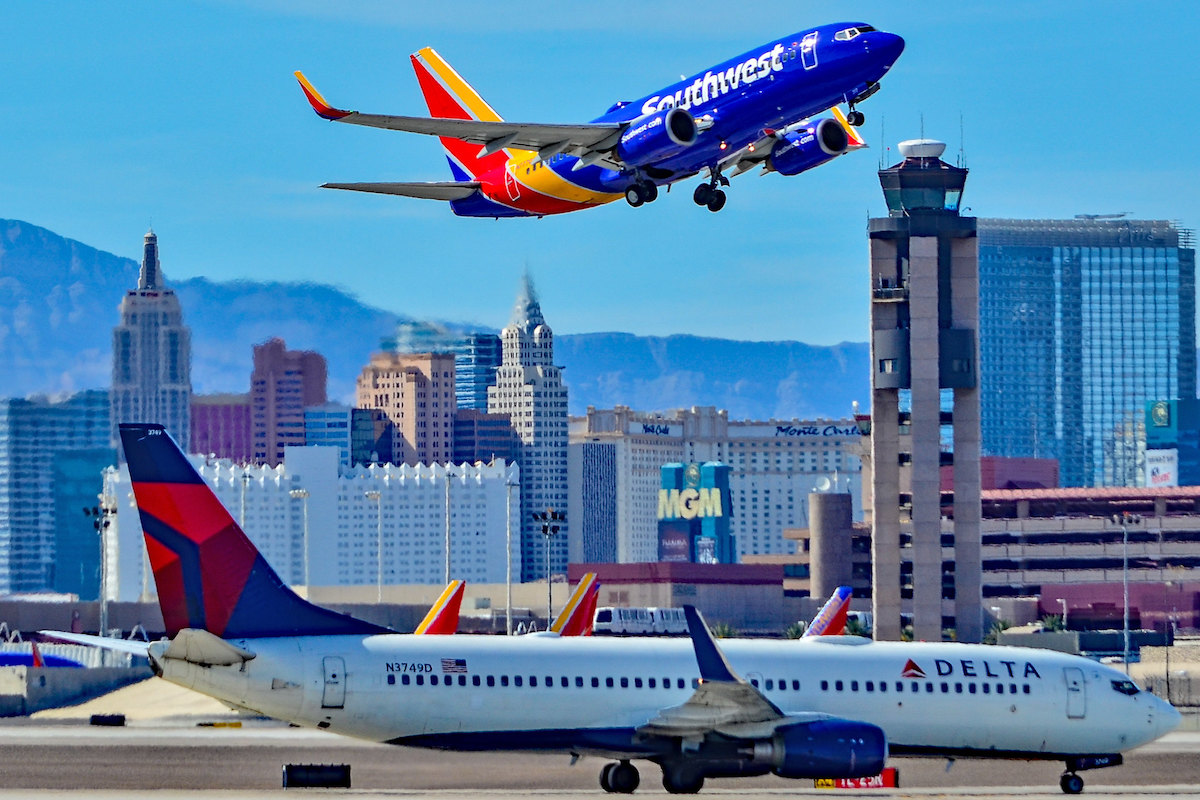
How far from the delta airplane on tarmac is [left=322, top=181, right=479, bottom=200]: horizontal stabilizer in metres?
9.07

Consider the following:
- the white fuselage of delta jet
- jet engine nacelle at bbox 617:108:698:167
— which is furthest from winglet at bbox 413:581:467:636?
jet engine nacelle at bbox 617:108:698:167

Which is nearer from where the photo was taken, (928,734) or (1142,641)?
(928,734)

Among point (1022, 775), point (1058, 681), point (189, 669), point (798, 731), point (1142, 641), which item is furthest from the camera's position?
point (1142, 641)

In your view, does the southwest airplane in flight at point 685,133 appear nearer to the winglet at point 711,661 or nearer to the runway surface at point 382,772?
the winglet at point 711,661

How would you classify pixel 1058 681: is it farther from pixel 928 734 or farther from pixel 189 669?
pixel 189 669

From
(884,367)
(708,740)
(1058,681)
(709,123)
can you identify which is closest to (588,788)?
(708,740)

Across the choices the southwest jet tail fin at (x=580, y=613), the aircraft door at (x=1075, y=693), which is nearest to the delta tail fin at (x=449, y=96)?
the southwest jet tail fin at (x=580, y=613)

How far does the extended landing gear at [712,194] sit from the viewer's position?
54688 millimetres

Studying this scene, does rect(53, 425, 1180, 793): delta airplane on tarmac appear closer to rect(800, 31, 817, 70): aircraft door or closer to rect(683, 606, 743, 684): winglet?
rect(683, 606, 743, 684): winglet

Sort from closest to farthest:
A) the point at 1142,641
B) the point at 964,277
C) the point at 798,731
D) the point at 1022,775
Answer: the point at 798,731 → the point at 1022,775 → the point at 964,277 → the point at 1142,641

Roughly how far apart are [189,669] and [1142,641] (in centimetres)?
15408

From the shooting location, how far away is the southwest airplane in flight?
5081cm

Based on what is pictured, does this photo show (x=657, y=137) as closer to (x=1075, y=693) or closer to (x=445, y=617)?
(x=445, y=617)

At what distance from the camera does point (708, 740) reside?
5238 centimetres
